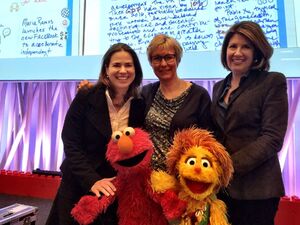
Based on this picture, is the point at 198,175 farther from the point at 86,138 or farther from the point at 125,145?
the point at 86,138

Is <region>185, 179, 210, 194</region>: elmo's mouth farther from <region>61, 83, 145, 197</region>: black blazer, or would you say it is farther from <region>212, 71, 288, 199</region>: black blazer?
<region>61, 83, 145, 197</region>: black blazer

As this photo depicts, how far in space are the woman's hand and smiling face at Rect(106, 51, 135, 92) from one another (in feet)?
1.06

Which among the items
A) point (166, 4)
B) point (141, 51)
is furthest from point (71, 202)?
point (166, 4)

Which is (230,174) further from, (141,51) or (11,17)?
(11,17)

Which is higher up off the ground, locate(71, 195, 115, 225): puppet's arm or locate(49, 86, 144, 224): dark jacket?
locate(49, 86, 144, 224): dark jacket

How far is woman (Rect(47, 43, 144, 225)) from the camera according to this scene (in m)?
0.93

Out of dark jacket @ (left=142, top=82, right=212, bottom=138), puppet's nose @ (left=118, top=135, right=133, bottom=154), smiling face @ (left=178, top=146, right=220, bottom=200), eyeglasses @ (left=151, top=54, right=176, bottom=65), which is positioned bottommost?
smiling face @ (left=178, top=146, right=220, bottom=200)

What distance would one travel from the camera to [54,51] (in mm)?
1947

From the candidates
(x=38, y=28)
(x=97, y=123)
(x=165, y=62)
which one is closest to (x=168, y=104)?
(x=165, y=62)

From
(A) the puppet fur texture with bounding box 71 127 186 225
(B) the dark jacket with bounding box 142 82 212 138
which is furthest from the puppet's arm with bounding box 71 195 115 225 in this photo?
(B) the dark jacket with bounding box 142 82 212 138

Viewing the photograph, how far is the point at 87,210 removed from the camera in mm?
801

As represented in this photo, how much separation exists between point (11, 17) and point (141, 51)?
3.56 ft

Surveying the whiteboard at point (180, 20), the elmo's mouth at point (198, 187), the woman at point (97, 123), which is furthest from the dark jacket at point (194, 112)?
the whiteboard at point (180, 20)

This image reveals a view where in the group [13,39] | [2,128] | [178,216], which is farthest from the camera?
[2,128]
